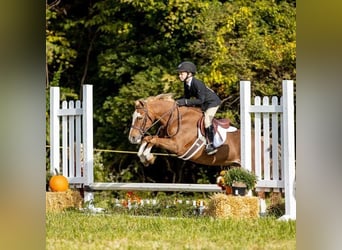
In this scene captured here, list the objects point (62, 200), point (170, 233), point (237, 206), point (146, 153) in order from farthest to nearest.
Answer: point (146, 153) → point (62, 200) → point (237, 206) → point (170, 233)

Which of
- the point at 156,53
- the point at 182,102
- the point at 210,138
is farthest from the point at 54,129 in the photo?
the point at 210,138

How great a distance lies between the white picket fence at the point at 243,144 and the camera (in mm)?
5738

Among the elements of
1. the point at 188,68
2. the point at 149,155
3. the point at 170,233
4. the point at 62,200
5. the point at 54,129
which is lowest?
the point at 170,233

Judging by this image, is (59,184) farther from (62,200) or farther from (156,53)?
(156,53)

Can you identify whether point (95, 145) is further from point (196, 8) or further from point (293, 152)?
point (293, 152)

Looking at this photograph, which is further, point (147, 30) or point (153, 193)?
point (147, 30)

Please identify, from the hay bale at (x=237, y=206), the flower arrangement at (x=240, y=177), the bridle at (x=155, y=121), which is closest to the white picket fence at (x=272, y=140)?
the flower arrangement at (x=240, y=177)

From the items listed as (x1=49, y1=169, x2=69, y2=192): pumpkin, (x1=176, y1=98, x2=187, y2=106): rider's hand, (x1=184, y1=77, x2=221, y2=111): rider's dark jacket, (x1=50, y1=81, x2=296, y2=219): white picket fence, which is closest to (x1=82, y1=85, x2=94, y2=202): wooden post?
(x1=50, y1=81, x2=296, y2=219): white picket fence

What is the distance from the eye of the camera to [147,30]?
7637 mm

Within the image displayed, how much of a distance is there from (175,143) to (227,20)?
1196 millimetres

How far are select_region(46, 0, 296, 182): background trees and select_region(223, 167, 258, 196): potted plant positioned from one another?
0.63 m

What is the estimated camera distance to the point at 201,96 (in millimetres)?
6113

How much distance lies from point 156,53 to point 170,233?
8.44ft
